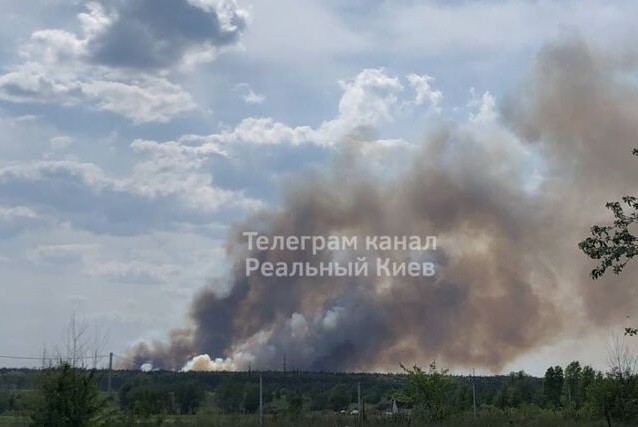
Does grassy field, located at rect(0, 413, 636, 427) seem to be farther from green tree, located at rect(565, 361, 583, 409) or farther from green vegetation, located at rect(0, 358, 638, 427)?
green tree, located at rect(565, 361, 583, 409)

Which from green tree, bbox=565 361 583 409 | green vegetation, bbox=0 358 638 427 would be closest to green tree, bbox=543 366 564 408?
green vegetation, bbox=0 358 638 427

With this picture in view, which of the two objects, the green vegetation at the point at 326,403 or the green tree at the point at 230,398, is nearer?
the green vegetation at the point at 326,403

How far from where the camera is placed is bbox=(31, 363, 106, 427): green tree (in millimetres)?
28703

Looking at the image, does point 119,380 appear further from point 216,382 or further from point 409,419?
point 409,419

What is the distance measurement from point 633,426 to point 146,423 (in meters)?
26.3

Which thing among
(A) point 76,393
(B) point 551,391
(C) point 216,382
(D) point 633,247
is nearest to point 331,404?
(B) point 551,391

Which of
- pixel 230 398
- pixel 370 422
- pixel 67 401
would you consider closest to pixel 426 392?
pixel 370 422

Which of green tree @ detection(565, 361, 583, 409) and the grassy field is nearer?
the grassy field

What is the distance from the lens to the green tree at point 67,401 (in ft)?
94.2

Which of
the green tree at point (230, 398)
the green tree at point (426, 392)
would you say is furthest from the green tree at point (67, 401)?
the green tree at point (230, 398)

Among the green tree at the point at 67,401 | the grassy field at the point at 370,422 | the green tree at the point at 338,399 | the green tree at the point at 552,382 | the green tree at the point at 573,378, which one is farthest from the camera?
the green tree at the point at 338,399

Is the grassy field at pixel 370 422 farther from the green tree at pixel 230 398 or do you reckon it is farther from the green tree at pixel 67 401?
the green tree at pixel 230 398

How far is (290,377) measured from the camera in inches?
6181

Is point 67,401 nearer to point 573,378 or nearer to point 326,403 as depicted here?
point 573,378
